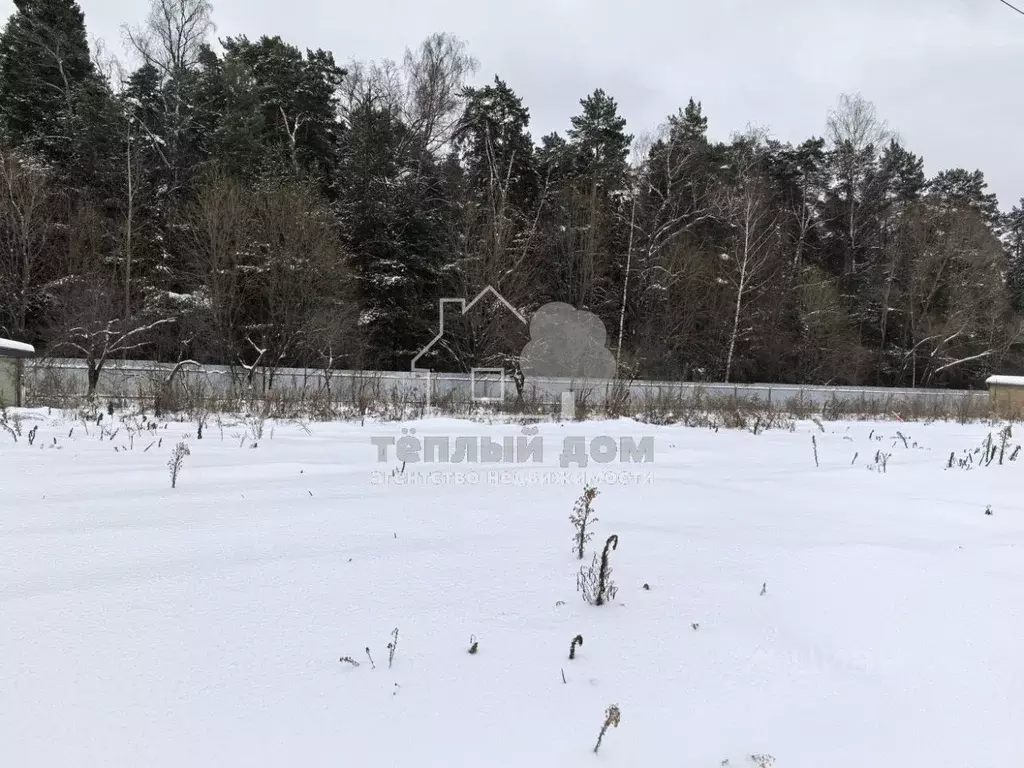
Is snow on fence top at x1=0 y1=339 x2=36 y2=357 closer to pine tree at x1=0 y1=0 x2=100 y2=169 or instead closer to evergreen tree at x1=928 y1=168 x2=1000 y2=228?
pine tree at x1=0 y1=0 x2=100 y2=169

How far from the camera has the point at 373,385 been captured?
35.4 feet

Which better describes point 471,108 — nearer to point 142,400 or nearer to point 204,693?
point 142,400

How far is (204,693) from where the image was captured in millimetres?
1286

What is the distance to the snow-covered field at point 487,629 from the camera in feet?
3.91

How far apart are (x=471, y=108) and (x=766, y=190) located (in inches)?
536

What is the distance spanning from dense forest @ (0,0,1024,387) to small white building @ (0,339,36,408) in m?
6.59

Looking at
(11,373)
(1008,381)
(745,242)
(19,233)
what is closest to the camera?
(11,373)

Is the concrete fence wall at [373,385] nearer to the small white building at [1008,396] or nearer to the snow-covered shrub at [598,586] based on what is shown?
the small white building at [1008,396]

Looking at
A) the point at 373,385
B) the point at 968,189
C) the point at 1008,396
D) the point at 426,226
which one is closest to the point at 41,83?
the point at 426,226

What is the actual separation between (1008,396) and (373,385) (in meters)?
15.7

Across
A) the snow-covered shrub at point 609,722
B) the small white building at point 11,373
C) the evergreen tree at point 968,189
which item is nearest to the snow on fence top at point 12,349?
the small white building at point 11,373

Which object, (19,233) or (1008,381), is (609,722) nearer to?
(1008,381)

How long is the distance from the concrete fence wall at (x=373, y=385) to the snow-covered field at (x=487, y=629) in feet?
23.4

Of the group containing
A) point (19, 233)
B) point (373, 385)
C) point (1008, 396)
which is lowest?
point (373, 385)
